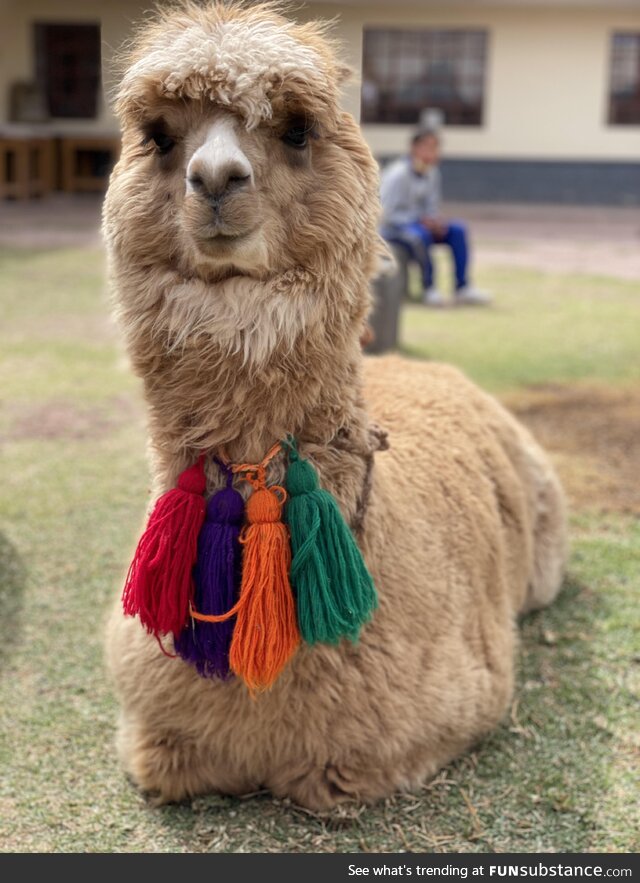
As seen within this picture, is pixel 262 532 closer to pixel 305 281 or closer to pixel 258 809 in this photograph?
pixel 305 281

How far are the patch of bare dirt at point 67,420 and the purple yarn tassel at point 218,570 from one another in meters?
3.20

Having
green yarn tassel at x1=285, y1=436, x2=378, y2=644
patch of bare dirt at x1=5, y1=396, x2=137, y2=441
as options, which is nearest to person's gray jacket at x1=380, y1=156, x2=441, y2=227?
patch of bare dirt at x1=5, y1=396, x2=137, y2=441

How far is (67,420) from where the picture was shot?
18.1 ft

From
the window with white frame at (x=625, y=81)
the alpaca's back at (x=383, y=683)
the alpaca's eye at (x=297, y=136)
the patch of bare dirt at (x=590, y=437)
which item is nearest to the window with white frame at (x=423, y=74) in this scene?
the window with white frame at (x=625, y=81)

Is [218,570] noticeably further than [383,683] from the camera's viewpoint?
No

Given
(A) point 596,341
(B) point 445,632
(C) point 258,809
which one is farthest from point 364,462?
(A) point 596,341

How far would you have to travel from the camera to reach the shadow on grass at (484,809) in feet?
7.35

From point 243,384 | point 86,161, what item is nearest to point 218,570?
point 243,384

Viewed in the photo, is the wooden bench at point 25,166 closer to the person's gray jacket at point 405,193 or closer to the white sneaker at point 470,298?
the person's gray jacket at point 405,193

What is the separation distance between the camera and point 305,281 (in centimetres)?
206

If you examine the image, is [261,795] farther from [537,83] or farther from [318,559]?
[537,83]

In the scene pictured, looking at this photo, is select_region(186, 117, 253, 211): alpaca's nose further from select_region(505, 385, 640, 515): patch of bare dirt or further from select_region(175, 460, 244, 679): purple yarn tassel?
select_region(505, 385, 640, 515): patch of bare dirt

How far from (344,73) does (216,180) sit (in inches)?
20.9

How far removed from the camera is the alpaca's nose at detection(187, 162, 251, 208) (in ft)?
6.21
